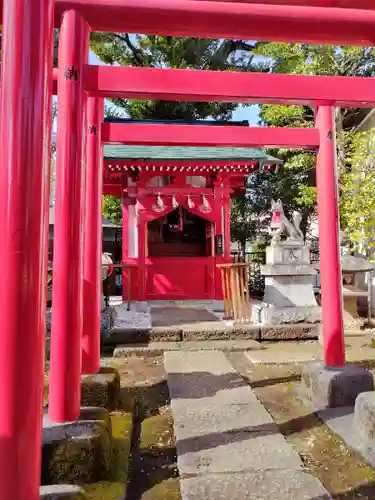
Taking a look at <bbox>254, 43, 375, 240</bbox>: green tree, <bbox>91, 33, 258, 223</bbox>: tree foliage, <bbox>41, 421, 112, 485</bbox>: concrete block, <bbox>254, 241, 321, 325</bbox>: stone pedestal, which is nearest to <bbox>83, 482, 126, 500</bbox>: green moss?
<bbox>41, 421, 112, 485</bbox>: concrete block

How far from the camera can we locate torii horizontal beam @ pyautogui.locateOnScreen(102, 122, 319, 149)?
425cm

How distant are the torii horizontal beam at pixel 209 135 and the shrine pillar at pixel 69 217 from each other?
4.00ft

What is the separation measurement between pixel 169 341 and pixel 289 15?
17.2 feet

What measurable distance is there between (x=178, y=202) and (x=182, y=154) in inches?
48.3

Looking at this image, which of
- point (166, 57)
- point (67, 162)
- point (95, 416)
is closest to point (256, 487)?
point (95, 416)

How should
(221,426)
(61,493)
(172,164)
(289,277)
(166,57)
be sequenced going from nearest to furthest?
(61,493), (221,426), (289,277), (172,164), (166,57)

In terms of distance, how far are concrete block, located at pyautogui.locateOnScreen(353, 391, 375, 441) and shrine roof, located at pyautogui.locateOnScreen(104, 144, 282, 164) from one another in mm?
7036

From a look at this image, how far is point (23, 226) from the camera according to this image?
1775 millimetres

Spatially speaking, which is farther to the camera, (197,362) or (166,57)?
(166,57)

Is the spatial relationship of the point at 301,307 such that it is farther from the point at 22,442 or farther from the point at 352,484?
the point at 22,442

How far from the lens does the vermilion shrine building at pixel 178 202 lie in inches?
379

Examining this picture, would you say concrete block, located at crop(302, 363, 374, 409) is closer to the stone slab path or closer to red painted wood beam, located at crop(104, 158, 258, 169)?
the stone slab path

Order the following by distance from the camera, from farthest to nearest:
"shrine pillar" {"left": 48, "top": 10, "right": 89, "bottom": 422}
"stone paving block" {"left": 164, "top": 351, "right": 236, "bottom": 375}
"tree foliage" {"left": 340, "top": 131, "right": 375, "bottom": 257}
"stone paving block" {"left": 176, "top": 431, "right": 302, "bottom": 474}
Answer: "tree foliage" {"left": 340, "top": 131, "right": 375, "bottom": 257}
"stone paving block" {"left": 164, "top": 351, "right": 236, "bottom": 375}
"shrine pillar" {"left": 48, "top": 10, "right": 89, "bottom": 422}
"stone paving block" {"left": 176, "top": 431, "right": 302, "bottom": 474}

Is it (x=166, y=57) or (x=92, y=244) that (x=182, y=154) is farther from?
(x=166, y=57)
